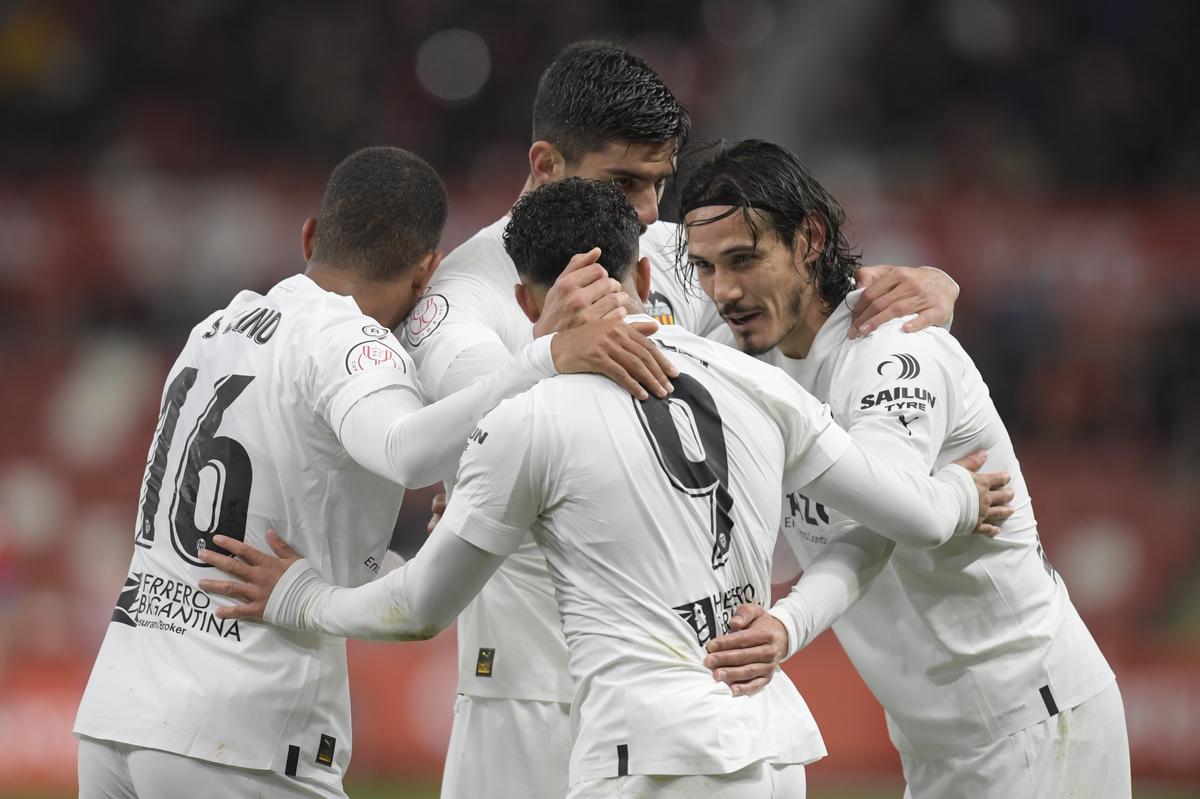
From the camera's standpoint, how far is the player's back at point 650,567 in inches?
134

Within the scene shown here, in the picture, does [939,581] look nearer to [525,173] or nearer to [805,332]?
[805,332]

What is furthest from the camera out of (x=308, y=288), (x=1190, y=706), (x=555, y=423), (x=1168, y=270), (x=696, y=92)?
(x=696, y=92)

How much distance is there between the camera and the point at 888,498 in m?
3.80

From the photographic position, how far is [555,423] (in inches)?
136

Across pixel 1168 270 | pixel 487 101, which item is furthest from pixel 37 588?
pixel 1168 270

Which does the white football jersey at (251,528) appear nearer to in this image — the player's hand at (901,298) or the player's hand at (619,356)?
the player's hand at (619,356)

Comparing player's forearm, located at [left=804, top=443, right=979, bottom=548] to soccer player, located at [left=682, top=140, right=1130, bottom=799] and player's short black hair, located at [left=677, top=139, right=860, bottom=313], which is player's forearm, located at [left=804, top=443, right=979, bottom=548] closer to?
soccer player, located at [left=682, top=140, right=1130, bottom=799]

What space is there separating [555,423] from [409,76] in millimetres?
12199

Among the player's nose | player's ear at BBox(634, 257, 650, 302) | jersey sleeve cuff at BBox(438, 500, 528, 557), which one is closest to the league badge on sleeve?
the player's nose

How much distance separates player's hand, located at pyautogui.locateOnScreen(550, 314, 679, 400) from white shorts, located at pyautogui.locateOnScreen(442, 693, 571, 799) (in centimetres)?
132

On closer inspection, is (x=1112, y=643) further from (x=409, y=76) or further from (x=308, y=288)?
(x=409, y=76)

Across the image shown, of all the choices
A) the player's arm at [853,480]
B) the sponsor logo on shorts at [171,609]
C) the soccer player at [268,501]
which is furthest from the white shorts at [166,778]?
the player's arm at [853,480]

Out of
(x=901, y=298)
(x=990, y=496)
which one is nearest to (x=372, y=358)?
(x=901, y=298)

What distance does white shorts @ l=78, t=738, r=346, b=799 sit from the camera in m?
3.87
